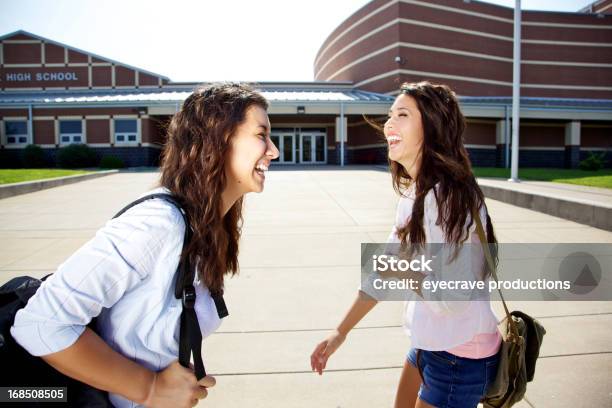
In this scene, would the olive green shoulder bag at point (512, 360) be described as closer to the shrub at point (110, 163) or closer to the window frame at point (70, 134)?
the shrub at point (110, 163)

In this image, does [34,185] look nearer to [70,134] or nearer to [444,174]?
[444,174]

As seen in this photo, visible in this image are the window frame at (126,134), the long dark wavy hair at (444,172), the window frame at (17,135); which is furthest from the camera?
the window frame at (17,135)

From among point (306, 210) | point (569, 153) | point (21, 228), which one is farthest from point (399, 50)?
point (21, 228)

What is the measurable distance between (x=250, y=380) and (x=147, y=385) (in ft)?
5.81

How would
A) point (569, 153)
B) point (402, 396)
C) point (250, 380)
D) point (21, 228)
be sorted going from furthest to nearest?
point (569, 153)
point (21, 228)
point (250, 380)
point (402, 396)

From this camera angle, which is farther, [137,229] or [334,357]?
[334,357]

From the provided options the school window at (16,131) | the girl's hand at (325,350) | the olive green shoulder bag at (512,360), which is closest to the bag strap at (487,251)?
the olive green shoulder bag at (512,360)

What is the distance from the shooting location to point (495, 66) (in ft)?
110

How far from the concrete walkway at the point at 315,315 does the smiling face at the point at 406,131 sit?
1.60 m

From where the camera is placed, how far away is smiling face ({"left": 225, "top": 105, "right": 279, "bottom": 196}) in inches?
57.9

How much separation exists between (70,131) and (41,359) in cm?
3221

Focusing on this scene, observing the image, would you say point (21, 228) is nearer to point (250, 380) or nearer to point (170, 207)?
point (250, 380)

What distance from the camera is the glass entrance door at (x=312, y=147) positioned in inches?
1286

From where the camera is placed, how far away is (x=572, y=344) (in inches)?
129
